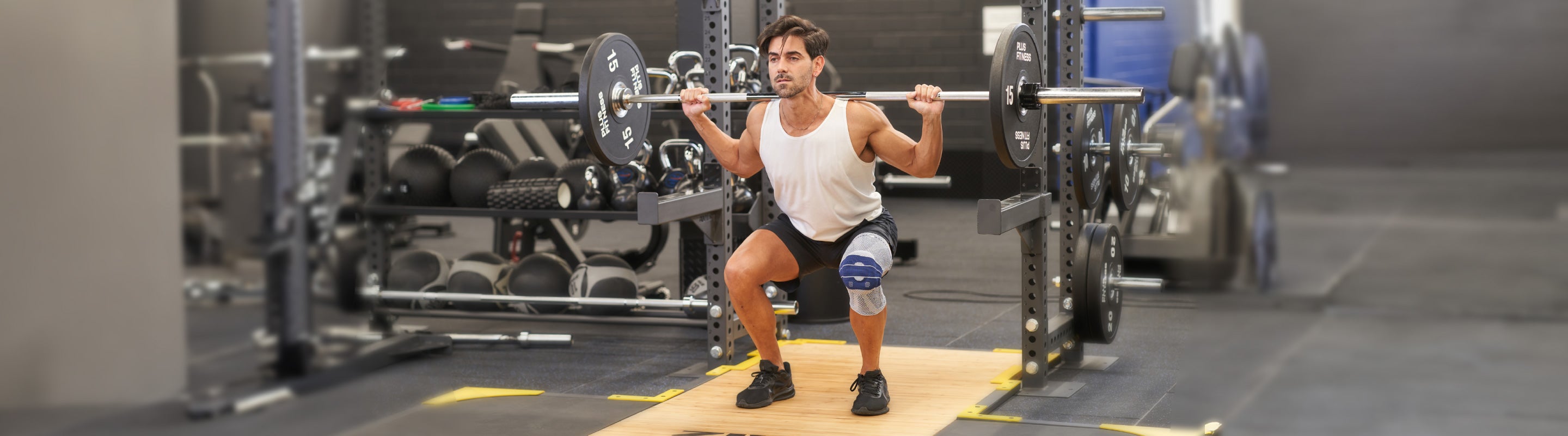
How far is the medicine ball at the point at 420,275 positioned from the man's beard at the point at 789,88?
1752mm

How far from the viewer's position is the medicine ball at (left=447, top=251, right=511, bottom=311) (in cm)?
390

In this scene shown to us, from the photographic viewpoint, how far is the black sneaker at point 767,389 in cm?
286

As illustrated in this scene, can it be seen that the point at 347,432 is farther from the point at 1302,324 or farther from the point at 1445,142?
the point at 1445,142

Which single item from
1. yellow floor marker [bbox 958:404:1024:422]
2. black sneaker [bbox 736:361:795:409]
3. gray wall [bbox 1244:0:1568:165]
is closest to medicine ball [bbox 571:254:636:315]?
black sneaker [bbox 736:361:795:409]

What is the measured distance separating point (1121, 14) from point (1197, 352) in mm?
2357

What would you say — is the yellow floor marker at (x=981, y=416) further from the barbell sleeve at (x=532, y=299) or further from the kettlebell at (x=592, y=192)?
the kettlebell at (x=592, y=192)

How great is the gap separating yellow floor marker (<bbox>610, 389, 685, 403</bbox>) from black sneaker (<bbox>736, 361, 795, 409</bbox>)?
0.17 meters

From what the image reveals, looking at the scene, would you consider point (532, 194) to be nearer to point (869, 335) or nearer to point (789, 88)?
point (789, 88)

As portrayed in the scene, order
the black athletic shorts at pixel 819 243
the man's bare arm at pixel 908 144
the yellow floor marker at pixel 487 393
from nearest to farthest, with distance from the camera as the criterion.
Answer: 1. the man's bare arm at pixel 908 144
2. the black athletic shorts at pixel 819 243
3. the yellow floor marker at pixel 487 393

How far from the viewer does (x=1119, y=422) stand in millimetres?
2703

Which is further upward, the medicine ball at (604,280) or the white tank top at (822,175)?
the white tank top at (822,175)

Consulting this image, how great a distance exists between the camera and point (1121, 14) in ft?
10.3

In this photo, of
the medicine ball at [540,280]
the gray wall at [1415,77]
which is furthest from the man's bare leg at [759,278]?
the gray wall at [1415,77]

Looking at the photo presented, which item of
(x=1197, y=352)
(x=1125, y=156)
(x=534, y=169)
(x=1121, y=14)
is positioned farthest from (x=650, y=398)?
(x=1197, y=352)
